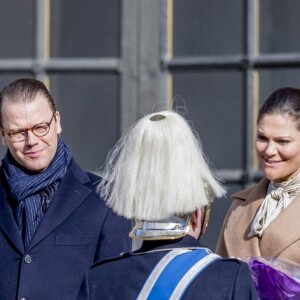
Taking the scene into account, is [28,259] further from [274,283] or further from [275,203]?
[274,283]

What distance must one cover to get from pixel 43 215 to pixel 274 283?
1.13m

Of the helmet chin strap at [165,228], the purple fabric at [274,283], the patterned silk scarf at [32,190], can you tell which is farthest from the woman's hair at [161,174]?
the patterned silk scarf at [32,190]

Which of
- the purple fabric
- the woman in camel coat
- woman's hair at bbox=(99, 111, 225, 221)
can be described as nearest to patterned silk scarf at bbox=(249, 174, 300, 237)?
the woman in camel coat

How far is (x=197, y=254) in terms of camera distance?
112 inches

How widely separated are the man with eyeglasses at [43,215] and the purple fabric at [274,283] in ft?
2.86

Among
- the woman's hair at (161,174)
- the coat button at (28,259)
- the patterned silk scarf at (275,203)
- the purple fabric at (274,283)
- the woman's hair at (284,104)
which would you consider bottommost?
the coat button at (28,259)

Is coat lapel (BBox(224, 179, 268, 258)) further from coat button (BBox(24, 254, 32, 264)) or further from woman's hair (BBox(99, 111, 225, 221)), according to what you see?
woman's hair (BBox(99, 111, 225, 221))

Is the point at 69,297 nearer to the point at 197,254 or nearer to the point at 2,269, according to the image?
the point at 2,269

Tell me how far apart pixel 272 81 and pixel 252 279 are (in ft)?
9.64

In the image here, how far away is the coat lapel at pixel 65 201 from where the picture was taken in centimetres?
389

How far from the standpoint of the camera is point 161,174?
2.86 metres

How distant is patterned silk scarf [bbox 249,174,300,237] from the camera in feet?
12.7

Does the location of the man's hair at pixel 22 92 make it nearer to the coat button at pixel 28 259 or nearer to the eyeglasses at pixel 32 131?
the eyeglasses at pixel 32 131

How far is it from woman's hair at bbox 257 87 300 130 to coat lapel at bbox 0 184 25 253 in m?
0.94
